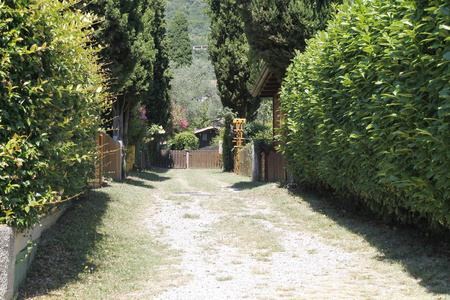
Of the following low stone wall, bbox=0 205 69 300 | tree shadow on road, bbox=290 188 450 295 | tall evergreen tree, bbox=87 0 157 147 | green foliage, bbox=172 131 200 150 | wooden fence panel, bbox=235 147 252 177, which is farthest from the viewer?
green foliage, bbox=172 131 200 150

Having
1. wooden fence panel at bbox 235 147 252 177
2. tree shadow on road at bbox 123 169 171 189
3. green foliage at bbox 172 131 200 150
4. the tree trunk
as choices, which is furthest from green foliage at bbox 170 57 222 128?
the tree trunk

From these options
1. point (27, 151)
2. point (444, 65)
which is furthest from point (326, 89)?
point (27, 151)

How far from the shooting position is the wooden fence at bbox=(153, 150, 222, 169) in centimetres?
4071

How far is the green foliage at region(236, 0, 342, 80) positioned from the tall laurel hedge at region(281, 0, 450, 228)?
4.08 meters

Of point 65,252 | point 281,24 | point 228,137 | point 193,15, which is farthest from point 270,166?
point 193,15

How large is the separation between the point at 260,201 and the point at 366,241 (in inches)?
209

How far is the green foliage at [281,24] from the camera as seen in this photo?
12906 millimetres

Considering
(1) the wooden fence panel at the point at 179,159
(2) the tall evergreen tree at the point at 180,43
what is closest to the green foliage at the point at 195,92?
(2) the tall evergreen tree at the point at 180,43

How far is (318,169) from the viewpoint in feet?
32.2

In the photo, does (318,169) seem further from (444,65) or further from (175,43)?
(175,43)

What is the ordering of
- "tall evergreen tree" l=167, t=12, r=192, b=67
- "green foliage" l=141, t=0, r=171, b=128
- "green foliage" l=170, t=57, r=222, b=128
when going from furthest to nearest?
1. "tall evergreen tree" l=167, t=12, r=192, b=67
2. "green foliage" l=170, t=57, r=222, b=128
3. "green foliage" l=141, t=0, r=171, b=128

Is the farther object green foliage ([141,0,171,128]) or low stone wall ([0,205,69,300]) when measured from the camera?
green foliage ([141,0,171,128])

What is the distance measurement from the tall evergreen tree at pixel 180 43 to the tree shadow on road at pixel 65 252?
69174mm

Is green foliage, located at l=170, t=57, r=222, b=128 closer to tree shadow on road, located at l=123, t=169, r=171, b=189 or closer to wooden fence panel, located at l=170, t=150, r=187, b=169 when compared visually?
wooden fence panel, located at l=170, t=150, r=187, b=169
